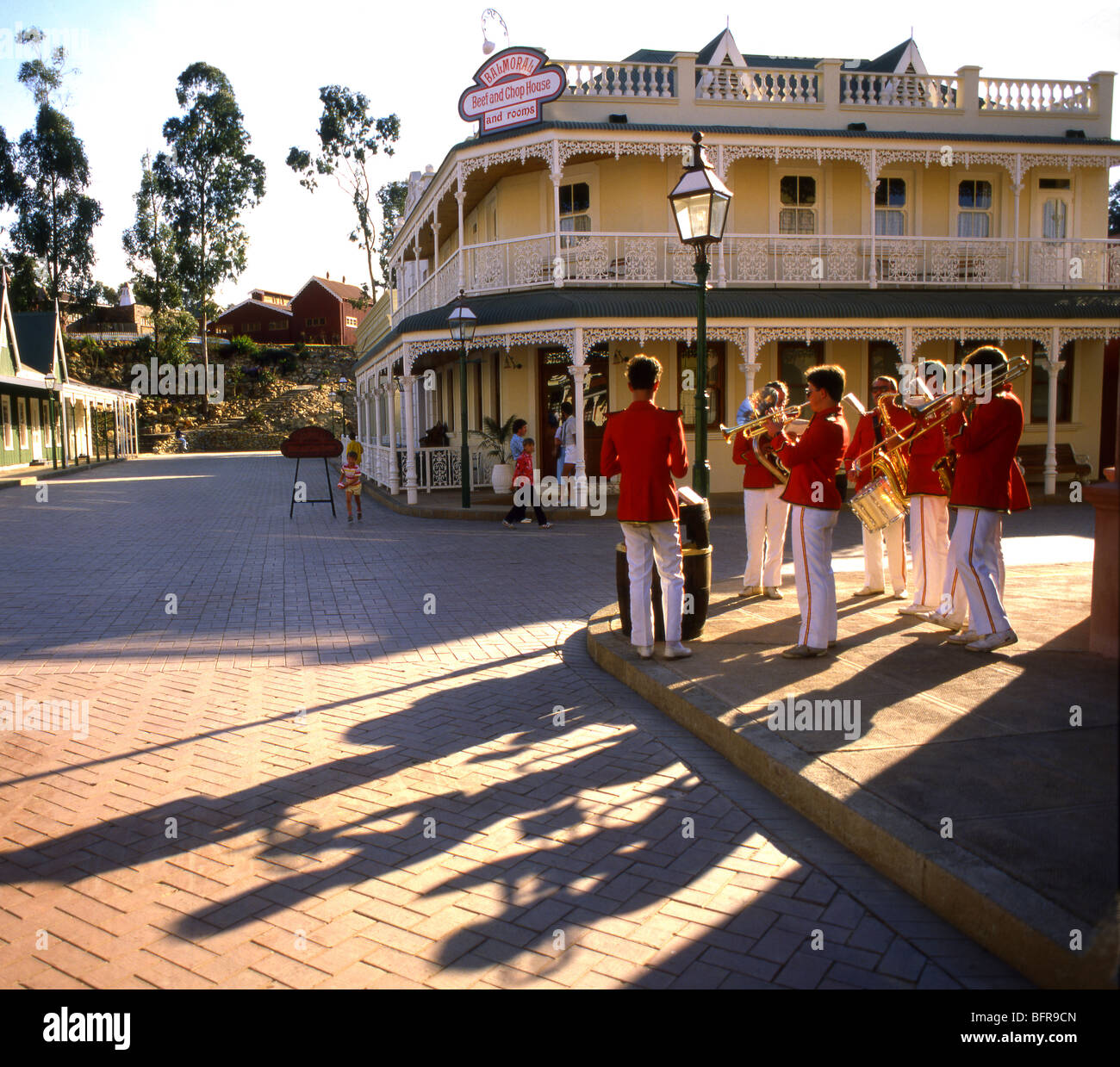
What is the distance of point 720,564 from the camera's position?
1171 cm

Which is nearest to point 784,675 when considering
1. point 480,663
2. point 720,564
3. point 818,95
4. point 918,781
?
point 918,781

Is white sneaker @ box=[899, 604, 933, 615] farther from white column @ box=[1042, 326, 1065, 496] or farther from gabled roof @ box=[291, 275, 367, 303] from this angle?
gabled roof @ box=[291, 275, 367, 303]

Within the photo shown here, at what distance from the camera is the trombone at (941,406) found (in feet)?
21.0

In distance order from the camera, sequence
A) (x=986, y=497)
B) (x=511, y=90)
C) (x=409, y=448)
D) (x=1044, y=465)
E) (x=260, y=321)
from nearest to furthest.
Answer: (x=986, y=497)
(x=511, y=90)
(x=409, y=448)
(x=1044, y=465)
(x=260, y=321)

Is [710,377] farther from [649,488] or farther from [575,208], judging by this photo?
[649,488]

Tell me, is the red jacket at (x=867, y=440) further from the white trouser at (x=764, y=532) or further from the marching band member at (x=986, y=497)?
the marching band member at (x=986, y=497)

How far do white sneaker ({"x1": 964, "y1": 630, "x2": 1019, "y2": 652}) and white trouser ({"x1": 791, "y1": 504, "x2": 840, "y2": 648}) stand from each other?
0.95 meters

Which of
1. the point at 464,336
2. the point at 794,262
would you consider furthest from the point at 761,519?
the point at 794,262

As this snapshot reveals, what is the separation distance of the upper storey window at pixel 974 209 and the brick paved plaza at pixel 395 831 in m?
17.4

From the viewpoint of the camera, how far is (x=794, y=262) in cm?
2006

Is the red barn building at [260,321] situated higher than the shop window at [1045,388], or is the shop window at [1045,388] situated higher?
the red barn building at [260,321]

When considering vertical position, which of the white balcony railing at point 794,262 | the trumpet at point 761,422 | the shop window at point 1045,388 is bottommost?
the trumpet at point 761,422

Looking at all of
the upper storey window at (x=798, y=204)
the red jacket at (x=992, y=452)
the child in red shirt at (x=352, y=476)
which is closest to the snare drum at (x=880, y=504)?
the red jacket at (x=992, y=452)

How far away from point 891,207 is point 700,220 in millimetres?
14744
